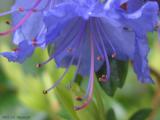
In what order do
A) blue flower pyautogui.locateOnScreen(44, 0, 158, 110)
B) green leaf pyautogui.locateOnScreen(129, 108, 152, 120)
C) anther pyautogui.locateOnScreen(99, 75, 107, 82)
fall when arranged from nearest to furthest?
blue flower pyautogui.locateOnScreen(44, 0, 158, 110), anther pyautogui.locateOnScreen(99, 75, 107, 82), green leaf pyautogui.locateOnScreen(129, 108, 152, 120)

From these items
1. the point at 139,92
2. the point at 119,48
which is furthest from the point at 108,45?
the point at 139,92

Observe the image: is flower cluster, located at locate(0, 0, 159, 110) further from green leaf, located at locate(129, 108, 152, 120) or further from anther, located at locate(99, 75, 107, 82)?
green leaf, located at locate(129, 108, 152, 120)

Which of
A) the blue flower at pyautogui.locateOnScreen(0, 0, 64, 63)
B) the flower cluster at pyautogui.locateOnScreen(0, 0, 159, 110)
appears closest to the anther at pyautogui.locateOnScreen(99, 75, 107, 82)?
the flower cluster at pyautogui.locateOnScreen(0, 0, 159, 110)

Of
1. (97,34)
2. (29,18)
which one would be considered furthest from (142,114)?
(29,18)

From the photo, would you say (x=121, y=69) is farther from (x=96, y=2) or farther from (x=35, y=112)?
(x=35, y=112)

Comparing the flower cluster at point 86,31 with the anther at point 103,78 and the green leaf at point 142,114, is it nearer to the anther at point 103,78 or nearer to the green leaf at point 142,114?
the anther at point 103,78

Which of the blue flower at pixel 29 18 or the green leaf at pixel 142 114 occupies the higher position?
the blue flower at pixel 29 18

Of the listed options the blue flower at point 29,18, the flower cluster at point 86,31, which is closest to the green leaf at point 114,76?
the flower cluster at point 86,31
